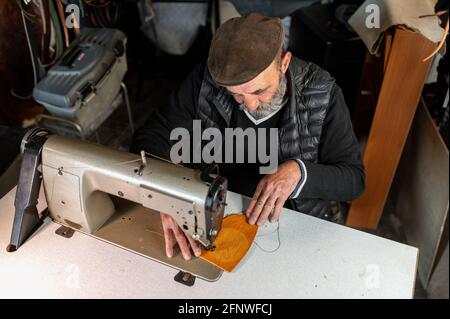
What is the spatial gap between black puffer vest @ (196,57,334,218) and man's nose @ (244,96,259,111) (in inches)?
3.8

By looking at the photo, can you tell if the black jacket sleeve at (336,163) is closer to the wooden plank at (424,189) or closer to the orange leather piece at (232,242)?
the orange leather piece at (232,242)

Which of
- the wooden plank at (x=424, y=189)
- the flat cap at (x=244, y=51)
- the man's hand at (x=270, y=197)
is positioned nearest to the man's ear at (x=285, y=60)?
the flat cap at (x=244, y=51)

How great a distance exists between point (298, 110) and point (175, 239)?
1.64 ft

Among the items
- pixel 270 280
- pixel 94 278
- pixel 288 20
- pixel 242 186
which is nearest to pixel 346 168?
pixel 242 186

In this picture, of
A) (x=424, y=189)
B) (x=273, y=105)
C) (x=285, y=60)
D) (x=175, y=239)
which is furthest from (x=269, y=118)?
(x=424, y=189)

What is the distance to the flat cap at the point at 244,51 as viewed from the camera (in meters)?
1.11

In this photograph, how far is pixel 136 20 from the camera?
2865 millimetres

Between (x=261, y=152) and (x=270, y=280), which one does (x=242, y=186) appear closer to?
(x=261, y=152)

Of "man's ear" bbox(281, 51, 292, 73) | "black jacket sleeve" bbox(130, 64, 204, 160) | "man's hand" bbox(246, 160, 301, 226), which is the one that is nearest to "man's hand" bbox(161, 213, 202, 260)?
"man's hand" bbox(246, 160, 301, 226)

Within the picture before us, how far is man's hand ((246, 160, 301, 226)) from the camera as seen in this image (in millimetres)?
1193

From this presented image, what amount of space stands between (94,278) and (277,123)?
67 cm

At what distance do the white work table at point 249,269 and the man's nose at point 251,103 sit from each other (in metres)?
0.33

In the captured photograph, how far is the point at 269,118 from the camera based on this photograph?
4.57ft

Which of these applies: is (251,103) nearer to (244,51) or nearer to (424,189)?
(244,51)
